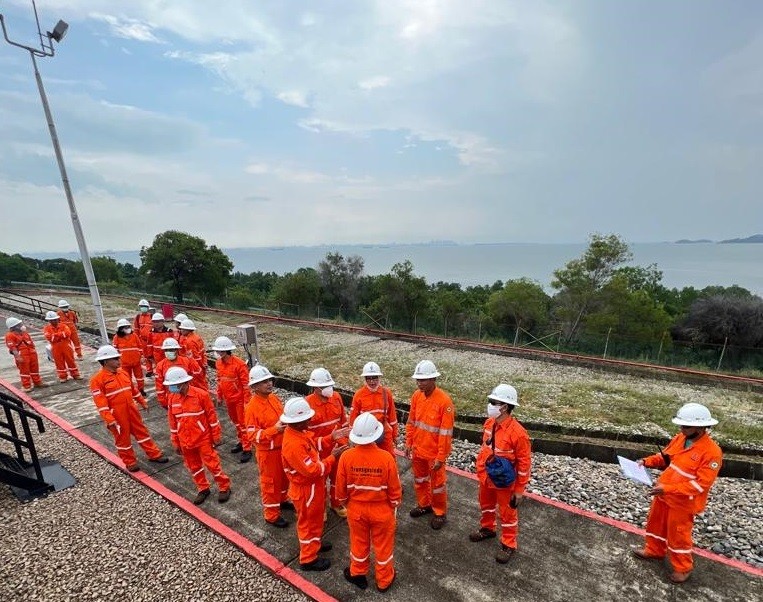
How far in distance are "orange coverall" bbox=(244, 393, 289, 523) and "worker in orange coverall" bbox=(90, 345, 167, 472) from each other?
2.35 m

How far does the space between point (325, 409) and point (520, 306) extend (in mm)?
20901

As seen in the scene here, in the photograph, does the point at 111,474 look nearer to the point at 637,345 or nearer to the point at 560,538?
the point at 560,538

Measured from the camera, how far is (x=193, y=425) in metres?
4.97

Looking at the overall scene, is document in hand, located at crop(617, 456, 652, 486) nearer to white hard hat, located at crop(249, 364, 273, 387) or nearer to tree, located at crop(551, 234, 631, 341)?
white hard hat, located at crop(249, 364, 273, 387)

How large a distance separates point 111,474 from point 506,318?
2179 cm

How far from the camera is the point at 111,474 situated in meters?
6.10

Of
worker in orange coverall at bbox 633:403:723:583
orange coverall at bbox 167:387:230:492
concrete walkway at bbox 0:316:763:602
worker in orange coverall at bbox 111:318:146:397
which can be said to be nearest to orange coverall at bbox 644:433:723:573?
worker in orange coverall at bbox 633:403:723:583

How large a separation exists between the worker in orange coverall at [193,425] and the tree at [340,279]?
30621mm

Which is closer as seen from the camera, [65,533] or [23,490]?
[65,533]

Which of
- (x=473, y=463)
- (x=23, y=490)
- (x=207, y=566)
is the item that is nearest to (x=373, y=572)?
(x=207, y=566)

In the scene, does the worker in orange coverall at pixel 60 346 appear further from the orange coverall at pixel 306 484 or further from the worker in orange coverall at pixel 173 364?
the orange coverall at pixel 306 484

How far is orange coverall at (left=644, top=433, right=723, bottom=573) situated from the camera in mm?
3803

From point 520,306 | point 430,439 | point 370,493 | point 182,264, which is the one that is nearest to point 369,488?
point 370,493

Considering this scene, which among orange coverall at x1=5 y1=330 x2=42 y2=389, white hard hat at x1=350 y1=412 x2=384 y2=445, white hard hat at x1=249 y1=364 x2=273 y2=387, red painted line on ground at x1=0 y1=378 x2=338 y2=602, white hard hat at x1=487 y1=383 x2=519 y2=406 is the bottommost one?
red painted line on ground at x1=0 y1=378 x2=338 y2=602
